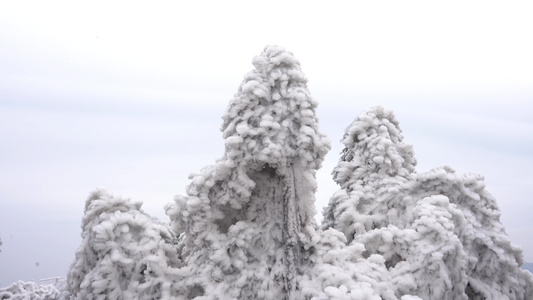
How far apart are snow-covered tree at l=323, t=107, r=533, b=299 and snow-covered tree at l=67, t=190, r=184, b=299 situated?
246 cm

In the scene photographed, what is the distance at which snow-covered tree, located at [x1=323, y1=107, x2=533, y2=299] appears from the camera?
220 inches

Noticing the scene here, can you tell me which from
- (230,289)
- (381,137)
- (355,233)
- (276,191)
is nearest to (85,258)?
(230,289)

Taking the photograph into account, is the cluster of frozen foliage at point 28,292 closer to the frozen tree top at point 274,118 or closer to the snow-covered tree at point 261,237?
the snow-covered tree at point 261,237

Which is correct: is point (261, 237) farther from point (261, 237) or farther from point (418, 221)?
point (418, 221)

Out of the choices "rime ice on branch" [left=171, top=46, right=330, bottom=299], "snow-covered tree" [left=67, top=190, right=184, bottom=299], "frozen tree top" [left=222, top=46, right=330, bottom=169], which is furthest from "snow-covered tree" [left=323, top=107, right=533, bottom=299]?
"snow-covered tree" [left=67, top=190, right=184, bottom=299]

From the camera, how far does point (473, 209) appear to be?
6684 mm

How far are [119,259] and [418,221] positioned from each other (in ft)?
11.4

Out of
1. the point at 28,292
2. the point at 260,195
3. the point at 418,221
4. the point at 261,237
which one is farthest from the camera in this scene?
the point at 28,292

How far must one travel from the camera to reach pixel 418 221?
19.4 feet

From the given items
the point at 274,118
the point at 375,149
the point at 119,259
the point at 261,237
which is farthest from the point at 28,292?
the point at 375,149

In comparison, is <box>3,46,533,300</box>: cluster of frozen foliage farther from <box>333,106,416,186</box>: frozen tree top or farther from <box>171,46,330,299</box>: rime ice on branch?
<box>333,106,416,186</box>: frozen tree top

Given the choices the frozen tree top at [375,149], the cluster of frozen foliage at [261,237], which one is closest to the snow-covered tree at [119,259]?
the cluster of frozen foliage at [261,237]

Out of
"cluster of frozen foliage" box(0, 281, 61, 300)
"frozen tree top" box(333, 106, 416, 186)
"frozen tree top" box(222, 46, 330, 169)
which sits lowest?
"cluster of frozen foliage" box(0, 281, 61, 300)

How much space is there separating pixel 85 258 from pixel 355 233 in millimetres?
3501
